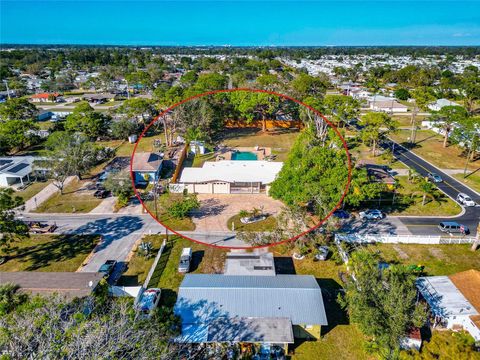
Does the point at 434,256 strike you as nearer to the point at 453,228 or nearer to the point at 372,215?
the point at 453,228

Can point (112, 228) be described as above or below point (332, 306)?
above

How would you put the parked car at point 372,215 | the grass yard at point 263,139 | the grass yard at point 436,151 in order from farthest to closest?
the grass yard at point 263,139, the grass yard at point 436,151, the parked car at point 372,215

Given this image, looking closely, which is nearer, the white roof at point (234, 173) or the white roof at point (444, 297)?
the white roof at point (444, 297)

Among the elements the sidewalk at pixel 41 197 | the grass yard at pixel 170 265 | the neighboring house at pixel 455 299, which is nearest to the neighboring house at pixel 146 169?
the sidewalk at pixel 41 197

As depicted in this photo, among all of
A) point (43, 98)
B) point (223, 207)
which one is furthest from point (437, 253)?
point (43, 98)

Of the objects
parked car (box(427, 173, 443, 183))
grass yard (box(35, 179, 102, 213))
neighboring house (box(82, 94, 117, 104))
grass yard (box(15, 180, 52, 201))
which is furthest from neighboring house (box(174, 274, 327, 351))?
neighboring house (box(82, 94, 117, 104))

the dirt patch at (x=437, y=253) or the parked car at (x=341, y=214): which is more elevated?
the parked car at (x=341, y=214)

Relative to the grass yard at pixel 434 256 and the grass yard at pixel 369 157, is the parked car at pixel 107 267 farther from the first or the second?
the grass yard at pixel 369 157
